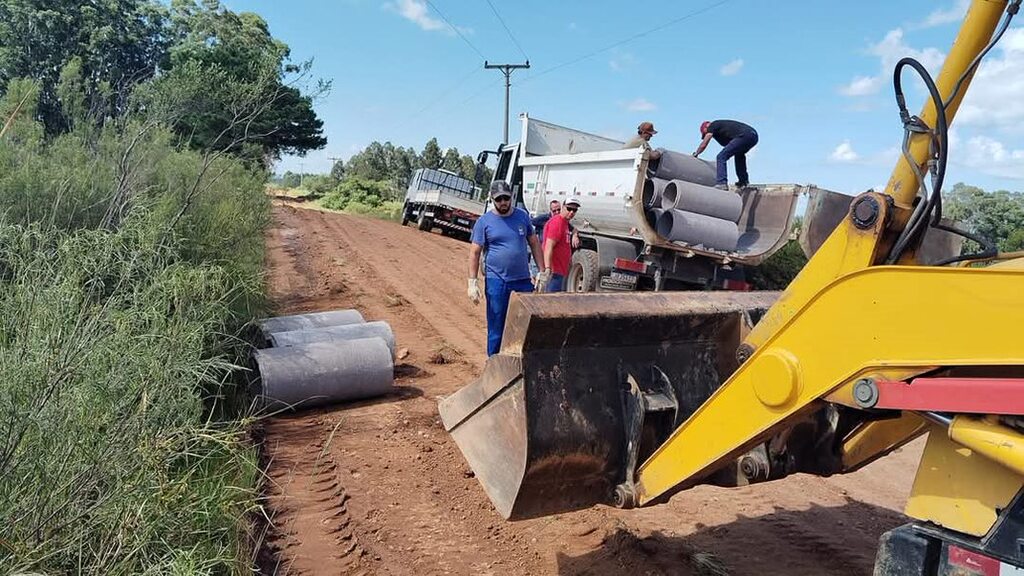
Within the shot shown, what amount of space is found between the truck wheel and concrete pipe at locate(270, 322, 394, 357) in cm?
446

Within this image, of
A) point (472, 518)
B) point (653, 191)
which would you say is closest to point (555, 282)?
A: point (653, 191)

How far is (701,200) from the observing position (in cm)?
969

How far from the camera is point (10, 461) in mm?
2533

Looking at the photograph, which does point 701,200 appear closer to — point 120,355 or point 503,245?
point 503,245

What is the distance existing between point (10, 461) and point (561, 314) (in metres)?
2.14

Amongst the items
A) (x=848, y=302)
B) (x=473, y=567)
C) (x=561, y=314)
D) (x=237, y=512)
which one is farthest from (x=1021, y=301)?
(x=237, y=512)

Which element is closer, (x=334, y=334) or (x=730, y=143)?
(x=334, y=334)

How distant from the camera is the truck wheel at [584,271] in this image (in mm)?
10487

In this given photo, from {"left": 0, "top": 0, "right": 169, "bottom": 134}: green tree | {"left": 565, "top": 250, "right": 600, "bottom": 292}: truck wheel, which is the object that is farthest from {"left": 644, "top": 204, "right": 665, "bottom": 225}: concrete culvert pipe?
{"left": 0, "top": 0, "right": 169, "bottom": 134}: green tree

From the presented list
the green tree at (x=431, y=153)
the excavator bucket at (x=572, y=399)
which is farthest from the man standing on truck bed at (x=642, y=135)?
the green tree at (x=431, y=153)

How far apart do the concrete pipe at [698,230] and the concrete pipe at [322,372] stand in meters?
4.95

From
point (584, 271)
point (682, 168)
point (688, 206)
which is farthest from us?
point (584, 271)

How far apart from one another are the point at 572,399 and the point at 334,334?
3.76 metres

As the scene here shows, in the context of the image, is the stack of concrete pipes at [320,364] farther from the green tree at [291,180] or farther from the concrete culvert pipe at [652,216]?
the green tree at [291,180]
